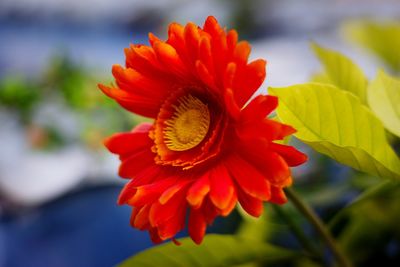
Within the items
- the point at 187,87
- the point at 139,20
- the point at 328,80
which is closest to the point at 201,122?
the point at 187,87

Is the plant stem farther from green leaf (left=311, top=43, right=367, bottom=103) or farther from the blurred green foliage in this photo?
the blurred green foliage

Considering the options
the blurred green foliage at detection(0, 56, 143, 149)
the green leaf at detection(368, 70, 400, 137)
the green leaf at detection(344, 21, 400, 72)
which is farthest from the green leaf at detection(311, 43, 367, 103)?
the blurred green foliage at detection(0, 56, 143, 149)

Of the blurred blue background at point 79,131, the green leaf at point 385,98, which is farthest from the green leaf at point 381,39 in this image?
the green leaf at point 385,98

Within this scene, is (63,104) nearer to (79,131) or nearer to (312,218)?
(79,131)

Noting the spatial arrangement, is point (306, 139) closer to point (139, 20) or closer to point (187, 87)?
point (187, 87)

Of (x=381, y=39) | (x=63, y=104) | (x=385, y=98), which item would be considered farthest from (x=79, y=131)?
(x=385, y=98)

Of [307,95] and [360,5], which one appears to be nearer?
[307,95]
